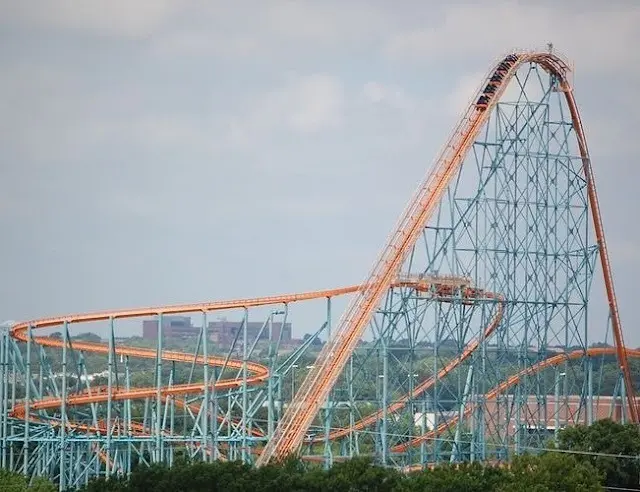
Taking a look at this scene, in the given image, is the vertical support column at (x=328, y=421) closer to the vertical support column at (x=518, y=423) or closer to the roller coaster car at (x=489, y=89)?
the vertical support column at (x=518, y=423)

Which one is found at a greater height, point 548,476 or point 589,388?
point 589,388

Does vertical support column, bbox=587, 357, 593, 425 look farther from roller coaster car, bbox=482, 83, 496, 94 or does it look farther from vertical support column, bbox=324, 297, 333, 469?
roller coaster car, bbox=482, 83, 496, 94

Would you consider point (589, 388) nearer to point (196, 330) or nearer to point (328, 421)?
point (328, 421)

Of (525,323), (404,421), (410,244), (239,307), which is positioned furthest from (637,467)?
(404,421)

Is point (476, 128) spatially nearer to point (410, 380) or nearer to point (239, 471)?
point (410, 380)

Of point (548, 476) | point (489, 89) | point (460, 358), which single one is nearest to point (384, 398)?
point (460, 358)

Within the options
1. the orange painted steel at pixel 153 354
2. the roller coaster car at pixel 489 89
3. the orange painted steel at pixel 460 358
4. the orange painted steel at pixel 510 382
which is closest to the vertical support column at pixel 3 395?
the orange painted steel at pixel 153 354

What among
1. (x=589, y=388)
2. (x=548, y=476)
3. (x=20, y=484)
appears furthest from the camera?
(x=589, y=388)

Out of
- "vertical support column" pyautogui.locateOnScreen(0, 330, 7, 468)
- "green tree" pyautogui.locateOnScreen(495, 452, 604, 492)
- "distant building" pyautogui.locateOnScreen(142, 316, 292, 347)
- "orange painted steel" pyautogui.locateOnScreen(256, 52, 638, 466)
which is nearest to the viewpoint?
"green tree" pyautogui.locateOnScreen(495, 452, 604, 492)

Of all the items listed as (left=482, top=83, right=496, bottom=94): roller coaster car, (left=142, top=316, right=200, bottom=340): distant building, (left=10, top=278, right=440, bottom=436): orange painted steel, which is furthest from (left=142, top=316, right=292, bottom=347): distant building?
(left=482, top=83, right=496, bottom=94): roller coaster car
